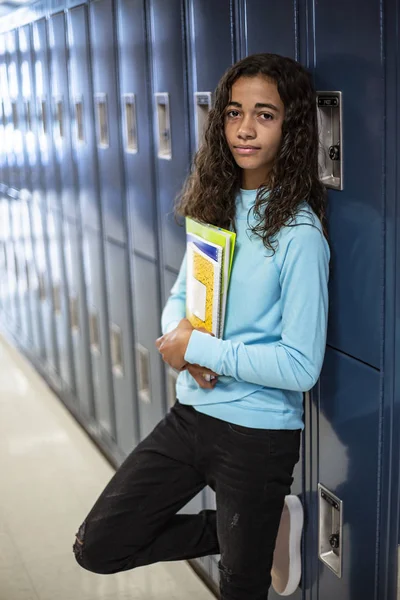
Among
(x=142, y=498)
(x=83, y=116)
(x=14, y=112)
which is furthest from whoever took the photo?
(x=14, y=112)

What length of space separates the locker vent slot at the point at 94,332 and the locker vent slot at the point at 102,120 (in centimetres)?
94

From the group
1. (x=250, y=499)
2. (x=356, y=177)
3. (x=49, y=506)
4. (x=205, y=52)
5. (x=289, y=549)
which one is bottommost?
(x=49, y=506)

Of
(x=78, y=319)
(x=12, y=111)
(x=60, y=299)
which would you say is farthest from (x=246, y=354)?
(x=12, y=111)

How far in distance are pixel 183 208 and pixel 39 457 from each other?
2.40 m

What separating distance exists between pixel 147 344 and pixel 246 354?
65.3 inches

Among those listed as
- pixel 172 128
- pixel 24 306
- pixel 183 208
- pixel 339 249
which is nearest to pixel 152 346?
pixel 172 128

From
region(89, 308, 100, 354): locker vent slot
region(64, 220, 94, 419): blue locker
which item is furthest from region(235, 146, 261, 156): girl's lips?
region(64, 220, 94, 419): blue locker

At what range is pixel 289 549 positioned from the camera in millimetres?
2529

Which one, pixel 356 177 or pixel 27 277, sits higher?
pixel 356 177

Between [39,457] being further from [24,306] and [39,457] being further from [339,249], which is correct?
[339,249]

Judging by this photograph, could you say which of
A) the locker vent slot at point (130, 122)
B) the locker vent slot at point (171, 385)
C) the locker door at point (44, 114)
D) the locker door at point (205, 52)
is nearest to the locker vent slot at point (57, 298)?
the locker door at point (44, 114)

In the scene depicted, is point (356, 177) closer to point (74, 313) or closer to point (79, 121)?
point (79, 121)

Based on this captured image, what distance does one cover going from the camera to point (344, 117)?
2055 millimetres

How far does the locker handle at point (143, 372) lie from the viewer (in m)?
3.78
